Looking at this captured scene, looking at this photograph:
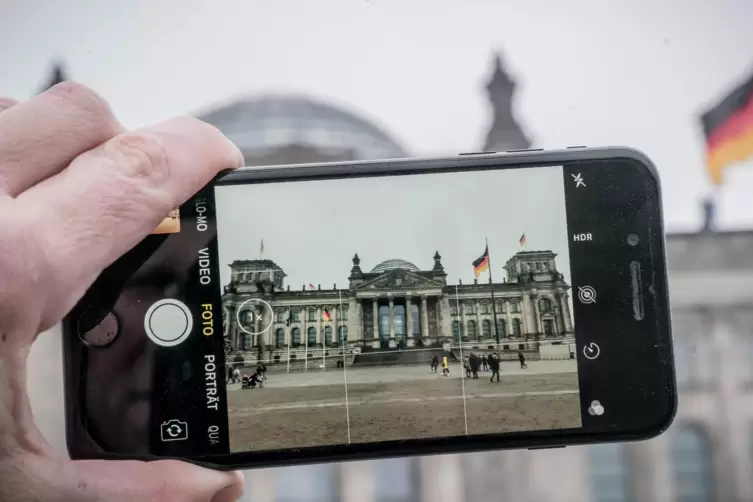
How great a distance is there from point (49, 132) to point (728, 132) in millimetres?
2620

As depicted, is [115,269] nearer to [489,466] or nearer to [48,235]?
[48,235]

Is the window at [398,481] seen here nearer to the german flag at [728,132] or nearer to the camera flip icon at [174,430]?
the german flag at [728,132]

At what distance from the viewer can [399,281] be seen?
0.68 meters

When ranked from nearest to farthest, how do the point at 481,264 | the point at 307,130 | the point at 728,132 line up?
1. the point at 481,264
2. the point at 728,132
3. the point at 307,130

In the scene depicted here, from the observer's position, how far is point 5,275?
0.44m

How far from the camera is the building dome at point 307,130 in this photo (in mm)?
3717

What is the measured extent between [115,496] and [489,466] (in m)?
3.28

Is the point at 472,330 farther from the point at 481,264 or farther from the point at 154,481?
the point at 154,481

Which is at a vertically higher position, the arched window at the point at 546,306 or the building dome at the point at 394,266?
the building dome at the point at 394,266

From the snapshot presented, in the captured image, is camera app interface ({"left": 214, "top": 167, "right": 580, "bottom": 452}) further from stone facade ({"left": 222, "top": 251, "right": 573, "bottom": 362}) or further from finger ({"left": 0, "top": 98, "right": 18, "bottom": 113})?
finger ({"left": 0, "top": 98, "right": 18, "bottom": 113})

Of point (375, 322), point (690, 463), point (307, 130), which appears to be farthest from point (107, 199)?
point (690, 463)

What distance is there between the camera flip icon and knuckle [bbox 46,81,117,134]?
28 cm

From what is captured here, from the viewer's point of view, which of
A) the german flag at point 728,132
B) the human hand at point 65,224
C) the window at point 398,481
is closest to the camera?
the human hand at point 65,224

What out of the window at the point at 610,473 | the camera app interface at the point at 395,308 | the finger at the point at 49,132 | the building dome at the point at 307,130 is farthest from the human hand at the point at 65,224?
the window at the point at 610,473
